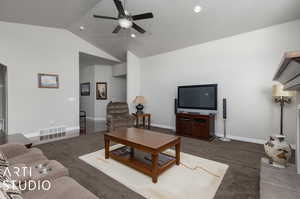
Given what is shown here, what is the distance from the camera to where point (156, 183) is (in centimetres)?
191

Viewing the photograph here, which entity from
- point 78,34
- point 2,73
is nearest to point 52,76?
point 2,73

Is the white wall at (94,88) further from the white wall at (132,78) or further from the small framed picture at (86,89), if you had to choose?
the white wall at (132,78)

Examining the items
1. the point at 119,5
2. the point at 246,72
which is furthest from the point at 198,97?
the point at 119,5

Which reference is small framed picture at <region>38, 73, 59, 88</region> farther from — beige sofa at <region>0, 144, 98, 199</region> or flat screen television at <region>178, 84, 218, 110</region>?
flat screen television at <region>178, 84, 218, 110</region>

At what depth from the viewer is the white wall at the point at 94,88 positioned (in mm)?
7113

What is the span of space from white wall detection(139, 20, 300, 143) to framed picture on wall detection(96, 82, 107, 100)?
400 cm

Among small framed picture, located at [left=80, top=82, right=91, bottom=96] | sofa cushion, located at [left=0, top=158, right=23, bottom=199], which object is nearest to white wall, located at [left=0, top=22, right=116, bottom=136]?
small framed picture, located at [left=80, top=82, right=91, bottom=96]

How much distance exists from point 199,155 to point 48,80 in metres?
4.75

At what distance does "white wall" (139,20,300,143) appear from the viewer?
320 cm

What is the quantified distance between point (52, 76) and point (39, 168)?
3.79 m

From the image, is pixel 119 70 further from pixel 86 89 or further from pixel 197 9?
pixel 197 9

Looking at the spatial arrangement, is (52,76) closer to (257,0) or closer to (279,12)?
(257,0)

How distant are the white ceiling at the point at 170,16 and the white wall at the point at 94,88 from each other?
8.58 feet

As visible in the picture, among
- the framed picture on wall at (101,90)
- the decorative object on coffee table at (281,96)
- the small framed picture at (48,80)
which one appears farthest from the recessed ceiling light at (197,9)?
the framed picture on wall at (101,90)
